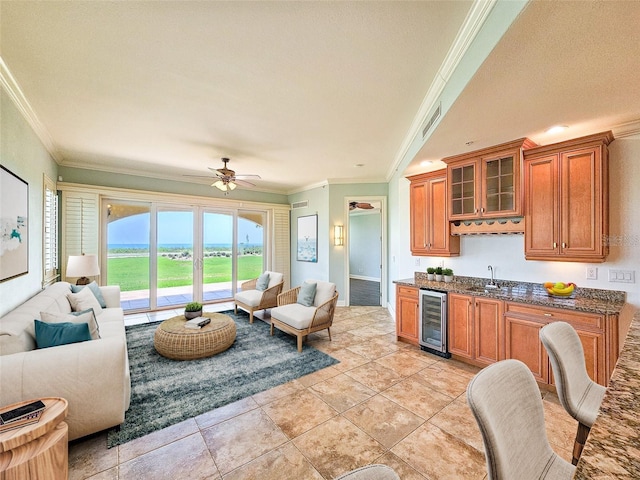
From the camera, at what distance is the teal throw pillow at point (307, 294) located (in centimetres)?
414

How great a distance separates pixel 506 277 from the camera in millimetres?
3381

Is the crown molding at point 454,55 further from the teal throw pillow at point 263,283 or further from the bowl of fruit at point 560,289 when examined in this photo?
the teal throw pillow at point 263,283

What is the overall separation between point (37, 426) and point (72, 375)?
42 cm

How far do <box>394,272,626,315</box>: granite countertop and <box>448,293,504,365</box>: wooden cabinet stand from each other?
0.11 metres

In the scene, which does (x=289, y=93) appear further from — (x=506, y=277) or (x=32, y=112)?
(x=506, y=277)

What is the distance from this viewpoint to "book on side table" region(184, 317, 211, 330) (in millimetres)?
3457


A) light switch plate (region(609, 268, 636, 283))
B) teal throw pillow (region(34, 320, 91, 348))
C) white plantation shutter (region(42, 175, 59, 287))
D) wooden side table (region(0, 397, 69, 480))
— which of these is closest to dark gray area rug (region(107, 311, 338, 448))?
wooden side table (region(0, 397, 69, 480))

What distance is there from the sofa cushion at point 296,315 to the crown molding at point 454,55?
2703 millimetres

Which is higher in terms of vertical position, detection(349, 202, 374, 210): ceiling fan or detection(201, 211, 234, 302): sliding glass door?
detection(349, 202, 374, 210): ceiling fan

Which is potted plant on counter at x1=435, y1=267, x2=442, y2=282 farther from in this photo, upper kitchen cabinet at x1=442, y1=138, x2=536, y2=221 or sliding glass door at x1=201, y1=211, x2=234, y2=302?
sliding glass door at x1=201, y1=211, x2=234, y2=302

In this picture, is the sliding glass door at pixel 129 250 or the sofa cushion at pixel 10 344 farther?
the sliding glass door at pixel 129 250

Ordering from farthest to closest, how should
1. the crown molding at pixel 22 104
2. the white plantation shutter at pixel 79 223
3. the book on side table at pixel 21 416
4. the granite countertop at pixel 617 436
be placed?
the white plantation shutter at pixel 79 223 → the crown molding at pixel 22 104 → the book on side table at pixel 21 416 → the granite countertop at pixel 617 436

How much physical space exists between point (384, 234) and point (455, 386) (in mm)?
3472

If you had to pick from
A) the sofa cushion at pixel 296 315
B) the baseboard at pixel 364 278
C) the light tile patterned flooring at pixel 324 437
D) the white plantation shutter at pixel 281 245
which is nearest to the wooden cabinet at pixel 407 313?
the light tile patterned flooring at pixel 324 437
